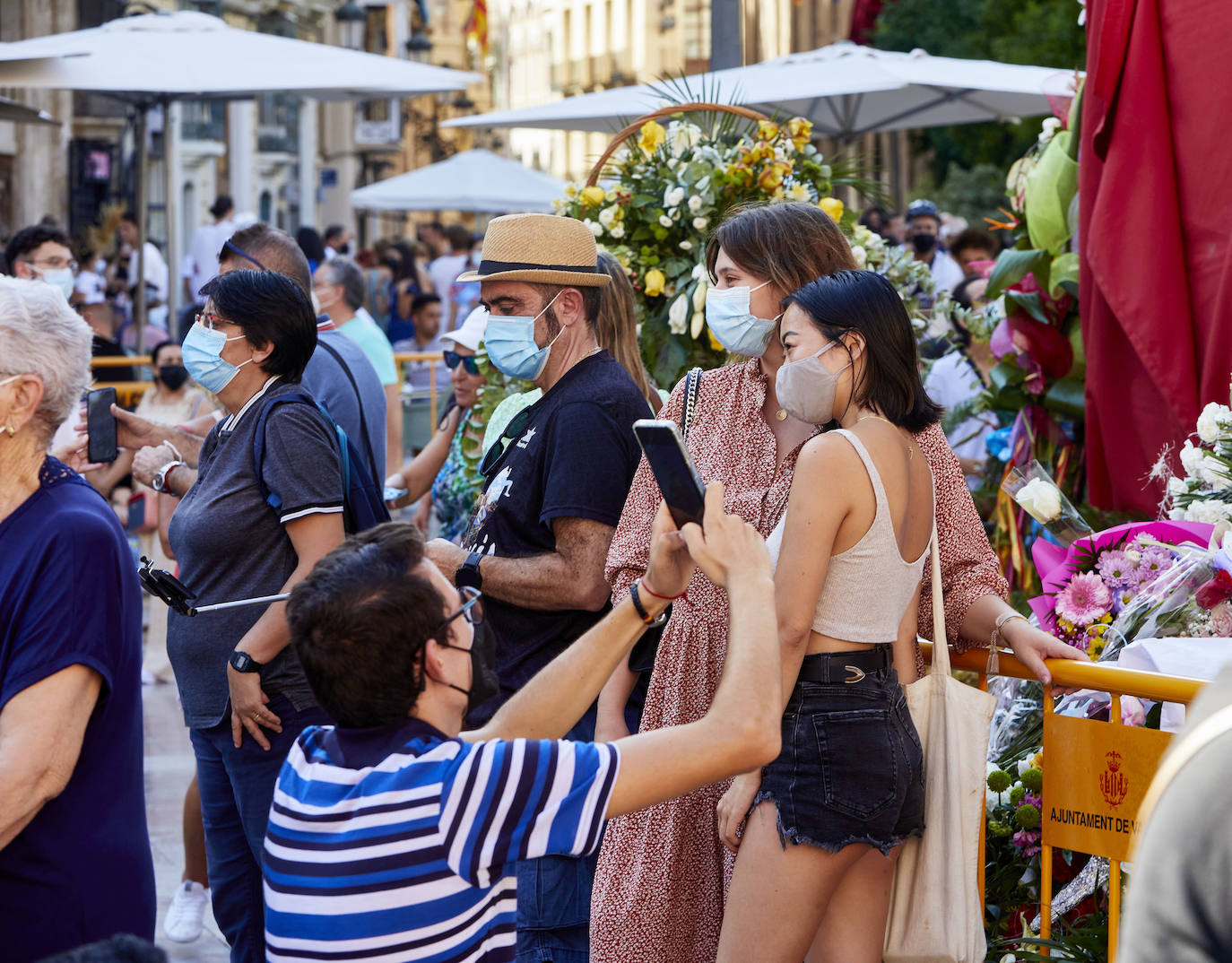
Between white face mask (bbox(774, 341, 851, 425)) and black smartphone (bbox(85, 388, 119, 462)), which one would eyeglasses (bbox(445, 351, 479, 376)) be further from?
white face mask (bbox(774, 341, 851, 425))

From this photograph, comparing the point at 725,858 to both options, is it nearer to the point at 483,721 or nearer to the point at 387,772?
the point at 483,721

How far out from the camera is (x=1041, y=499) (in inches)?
144

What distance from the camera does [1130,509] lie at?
433cm

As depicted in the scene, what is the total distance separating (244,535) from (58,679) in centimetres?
116

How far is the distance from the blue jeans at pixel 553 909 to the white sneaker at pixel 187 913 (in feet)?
6.04

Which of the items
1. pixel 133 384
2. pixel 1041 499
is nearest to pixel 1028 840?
pixel 1041 499

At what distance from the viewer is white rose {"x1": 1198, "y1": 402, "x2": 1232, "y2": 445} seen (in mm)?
3354

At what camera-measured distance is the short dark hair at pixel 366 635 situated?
2.13m

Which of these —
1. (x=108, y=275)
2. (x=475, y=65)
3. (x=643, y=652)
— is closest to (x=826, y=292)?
(x=643, y=652)

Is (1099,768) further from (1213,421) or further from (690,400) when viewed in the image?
(690,400)

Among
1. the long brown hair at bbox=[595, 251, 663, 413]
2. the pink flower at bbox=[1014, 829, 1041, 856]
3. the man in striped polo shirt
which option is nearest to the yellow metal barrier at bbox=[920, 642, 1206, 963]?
the pink flower at bbox=[1014, 829, 1041, 856]

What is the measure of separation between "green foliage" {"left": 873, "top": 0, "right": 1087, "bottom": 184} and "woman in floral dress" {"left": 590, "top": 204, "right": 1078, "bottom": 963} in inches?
563

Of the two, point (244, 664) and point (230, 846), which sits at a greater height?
point (244, 664)

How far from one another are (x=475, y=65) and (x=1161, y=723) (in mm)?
60480
